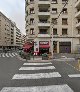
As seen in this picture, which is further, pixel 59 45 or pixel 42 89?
pixel 59 45

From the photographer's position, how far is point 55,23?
47625 millimetres

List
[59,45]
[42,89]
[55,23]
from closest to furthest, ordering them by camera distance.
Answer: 1. [42,89]
2. [55,23]
3. [59,45]

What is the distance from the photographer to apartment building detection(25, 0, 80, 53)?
47406 millimetres

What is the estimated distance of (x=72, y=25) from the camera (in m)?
48.0

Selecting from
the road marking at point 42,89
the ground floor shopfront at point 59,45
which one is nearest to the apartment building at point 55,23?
the ground floor shopfront at point 59,45

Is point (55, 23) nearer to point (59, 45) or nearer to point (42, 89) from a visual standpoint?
point (59, 45)

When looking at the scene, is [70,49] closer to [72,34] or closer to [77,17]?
[72,34]

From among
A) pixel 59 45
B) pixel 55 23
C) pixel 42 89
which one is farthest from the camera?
pixel 59 45

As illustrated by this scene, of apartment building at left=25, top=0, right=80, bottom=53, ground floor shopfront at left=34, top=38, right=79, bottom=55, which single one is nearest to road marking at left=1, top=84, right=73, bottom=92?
ground floor shopfront at left=34, top=38, right=79, bottom=55


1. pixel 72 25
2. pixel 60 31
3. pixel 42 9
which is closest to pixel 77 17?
pixel 72 25

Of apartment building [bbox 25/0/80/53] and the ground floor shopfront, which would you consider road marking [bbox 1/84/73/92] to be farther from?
apartment building [bbox 25/0/80/53]

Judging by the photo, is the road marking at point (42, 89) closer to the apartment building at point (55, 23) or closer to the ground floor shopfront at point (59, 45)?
the ground floor shopfront at point (59, 45)

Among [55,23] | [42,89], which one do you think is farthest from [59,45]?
[42,89]

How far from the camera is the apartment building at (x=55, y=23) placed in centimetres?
4741
